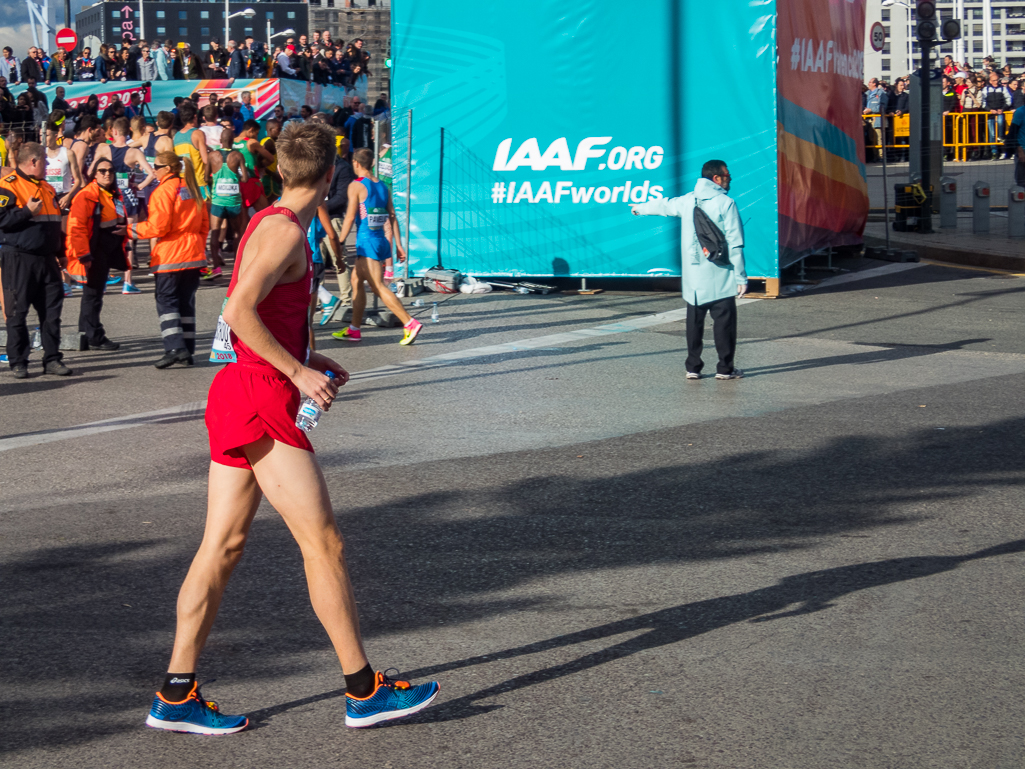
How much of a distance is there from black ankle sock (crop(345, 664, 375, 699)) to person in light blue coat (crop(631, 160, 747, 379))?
6.52 meters

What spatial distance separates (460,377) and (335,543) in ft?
21.6

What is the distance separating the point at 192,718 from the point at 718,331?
698 centimetres

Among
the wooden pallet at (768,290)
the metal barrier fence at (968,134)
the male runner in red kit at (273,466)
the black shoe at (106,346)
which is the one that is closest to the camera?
the male runner in red kit at (273,466)

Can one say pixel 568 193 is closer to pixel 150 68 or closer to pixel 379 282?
pixel 379 282

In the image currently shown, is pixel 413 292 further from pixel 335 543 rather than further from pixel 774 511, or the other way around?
pixel 335 543

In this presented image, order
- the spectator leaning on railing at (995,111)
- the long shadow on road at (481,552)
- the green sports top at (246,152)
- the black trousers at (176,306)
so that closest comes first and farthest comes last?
the long shadow on road at (481,552) → the black trousers at (176,306) → the green sports top at (246,152) → the spectator leaning on railing at (995,111)

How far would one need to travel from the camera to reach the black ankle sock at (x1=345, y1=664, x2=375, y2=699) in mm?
3713

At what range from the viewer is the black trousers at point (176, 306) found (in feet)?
34.6

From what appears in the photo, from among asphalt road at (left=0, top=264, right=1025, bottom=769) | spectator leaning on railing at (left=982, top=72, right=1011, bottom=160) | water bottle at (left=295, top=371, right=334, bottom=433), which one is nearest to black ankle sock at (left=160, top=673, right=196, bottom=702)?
asphalt road at (left=0, top=264, right=1025, bottom=769)

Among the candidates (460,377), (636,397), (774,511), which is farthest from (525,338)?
(774,511)

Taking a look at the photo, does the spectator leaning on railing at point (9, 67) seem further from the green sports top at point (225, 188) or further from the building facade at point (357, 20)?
the building facade at point (357, 20)

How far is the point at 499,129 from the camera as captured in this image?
15.6 metres

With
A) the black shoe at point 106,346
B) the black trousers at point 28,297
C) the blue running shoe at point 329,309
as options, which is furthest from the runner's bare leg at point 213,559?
the blue running shoe at point 329,309

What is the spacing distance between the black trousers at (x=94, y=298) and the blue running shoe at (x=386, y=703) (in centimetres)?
851
